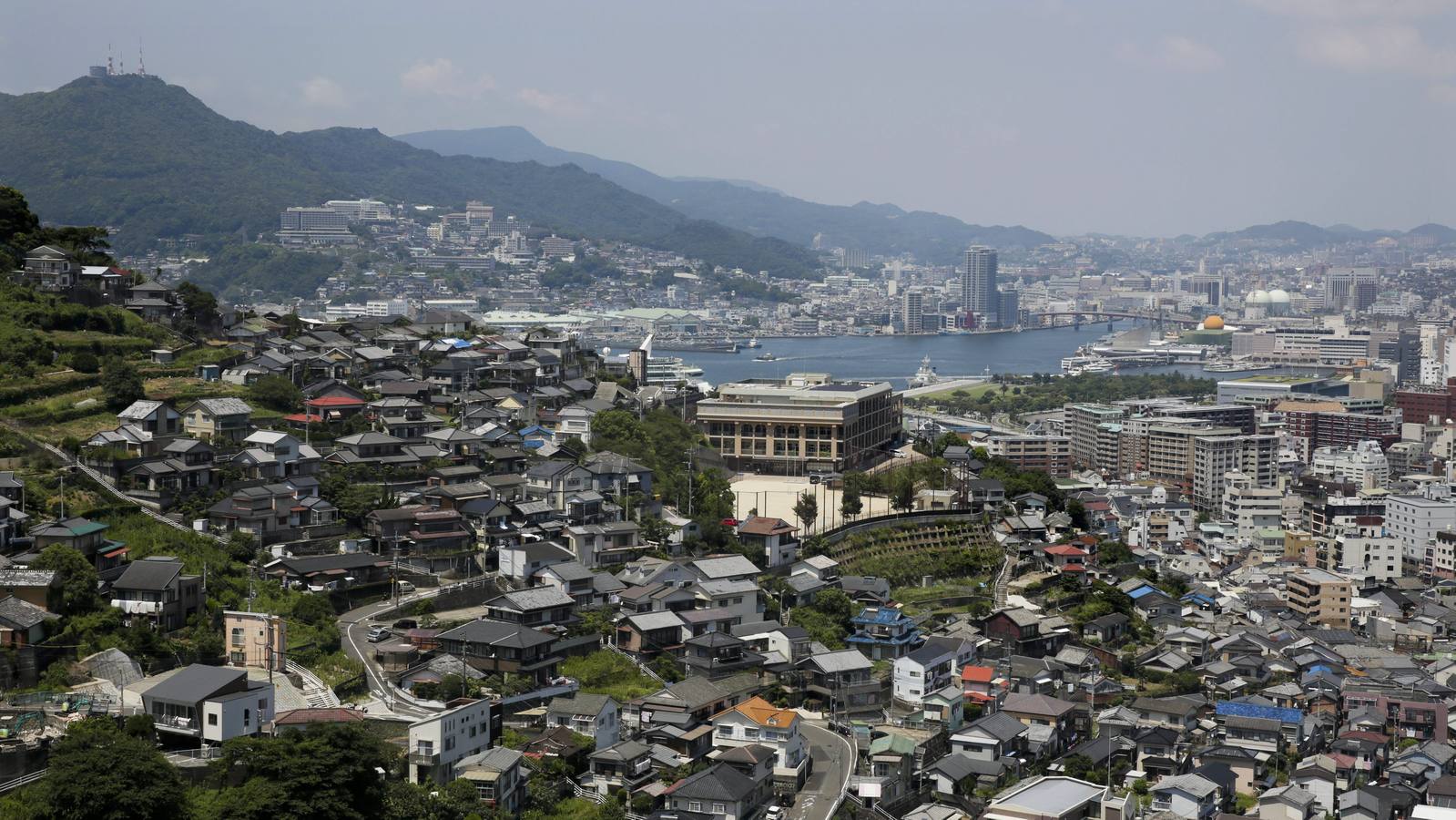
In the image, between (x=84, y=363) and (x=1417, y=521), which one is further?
(x=1417, y=521)

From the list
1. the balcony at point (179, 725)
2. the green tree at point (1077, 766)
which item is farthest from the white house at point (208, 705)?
the green tree at point (1077, 766)

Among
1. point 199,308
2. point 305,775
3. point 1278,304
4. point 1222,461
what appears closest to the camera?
point 305,775

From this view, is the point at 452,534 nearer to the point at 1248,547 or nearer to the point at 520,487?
the point at 520,487

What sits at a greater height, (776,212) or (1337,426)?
(776,212)

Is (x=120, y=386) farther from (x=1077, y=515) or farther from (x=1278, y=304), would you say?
(x=1278, y=304)

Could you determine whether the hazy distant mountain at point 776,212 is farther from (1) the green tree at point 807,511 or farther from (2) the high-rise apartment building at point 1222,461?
(1) the green tree at point 807,511

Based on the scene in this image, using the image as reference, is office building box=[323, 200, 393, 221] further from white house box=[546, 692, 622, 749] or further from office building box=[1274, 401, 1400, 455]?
white house box=[546, 692, 622, 749]

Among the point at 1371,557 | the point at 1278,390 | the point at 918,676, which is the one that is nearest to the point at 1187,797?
the point at 918,676
